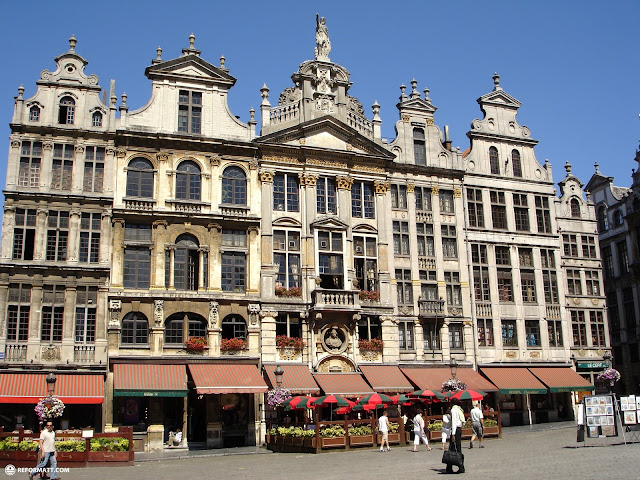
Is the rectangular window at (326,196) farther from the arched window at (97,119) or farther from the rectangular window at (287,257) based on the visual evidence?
the arched window at (97,119)

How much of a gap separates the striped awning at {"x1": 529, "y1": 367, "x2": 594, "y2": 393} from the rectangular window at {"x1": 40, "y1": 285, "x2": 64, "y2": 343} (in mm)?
26161

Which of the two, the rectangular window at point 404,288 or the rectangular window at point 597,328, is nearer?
the rectangular window at point 404,288

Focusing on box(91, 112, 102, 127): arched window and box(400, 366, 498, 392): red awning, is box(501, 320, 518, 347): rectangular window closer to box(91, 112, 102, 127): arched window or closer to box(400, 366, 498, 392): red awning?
box(400, 366, 498, 392): red awning

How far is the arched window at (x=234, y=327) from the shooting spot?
37406mm

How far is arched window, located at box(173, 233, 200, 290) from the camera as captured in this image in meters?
37.1

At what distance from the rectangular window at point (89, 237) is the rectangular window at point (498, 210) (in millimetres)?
23407

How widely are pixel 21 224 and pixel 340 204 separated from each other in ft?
54.5

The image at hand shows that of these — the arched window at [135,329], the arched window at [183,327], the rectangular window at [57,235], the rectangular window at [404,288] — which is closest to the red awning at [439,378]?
the rectangular window at [404,288]

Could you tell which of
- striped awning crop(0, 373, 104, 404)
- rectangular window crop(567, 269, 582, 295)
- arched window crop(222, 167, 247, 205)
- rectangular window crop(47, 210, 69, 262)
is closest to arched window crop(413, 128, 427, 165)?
arched window crop(222, 167, 247, 205)

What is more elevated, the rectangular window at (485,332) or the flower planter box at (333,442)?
the rectangular window at (485,332)

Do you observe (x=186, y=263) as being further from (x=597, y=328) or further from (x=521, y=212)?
(x=597, y=328)

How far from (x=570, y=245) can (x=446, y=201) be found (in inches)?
374

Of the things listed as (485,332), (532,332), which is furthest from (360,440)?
(532,332)

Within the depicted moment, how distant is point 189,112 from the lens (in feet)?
130
